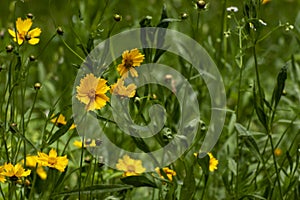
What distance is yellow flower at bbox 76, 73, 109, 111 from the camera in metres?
0.96

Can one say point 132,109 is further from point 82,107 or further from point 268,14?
point 268,14

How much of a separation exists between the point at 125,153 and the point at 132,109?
0.22 m

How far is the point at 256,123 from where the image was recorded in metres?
1.92

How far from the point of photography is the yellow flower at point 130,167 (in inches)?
46.4

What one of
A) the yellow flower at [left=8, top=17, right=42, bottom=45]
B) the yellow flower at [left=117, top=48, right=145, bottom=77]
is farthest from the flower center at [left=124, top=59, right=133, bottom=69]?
the yellow flower at [left=8, top=17, right=42, bottom=45]

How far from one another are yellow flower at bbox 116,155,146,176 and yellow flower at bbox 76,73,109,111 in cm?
24

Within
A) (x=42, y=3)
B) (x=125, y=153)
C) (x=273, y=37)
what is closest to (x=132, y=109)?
(x=125, y=153)

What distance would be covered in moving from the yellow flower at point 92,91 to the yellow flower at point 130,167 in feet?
0.80

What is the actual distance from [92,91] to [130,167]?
0.90 feet

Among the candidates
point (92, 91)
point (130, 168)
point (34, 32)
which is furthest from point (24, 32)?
point (130, 168)

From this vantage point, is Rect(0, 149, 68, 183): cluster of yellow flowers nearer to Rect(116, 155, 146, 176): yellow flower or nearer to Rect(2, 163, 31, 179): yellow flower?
Rect(2, 163, 31, 179): yellow flower

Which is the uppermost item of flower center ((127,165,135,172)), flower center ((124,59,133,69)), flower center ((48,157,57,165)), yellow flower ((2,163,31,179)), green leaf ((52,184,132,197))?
flower center ((124,59,133,69))

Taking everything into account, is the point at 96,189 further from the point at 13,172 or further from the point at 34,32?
the point at 34,32

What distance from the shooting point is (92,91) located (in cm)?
96
